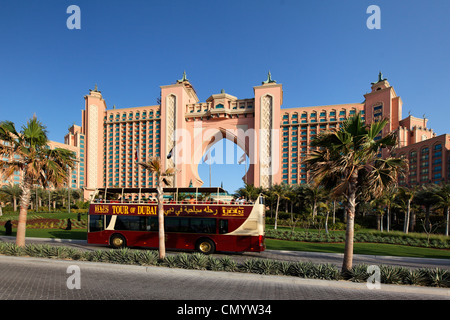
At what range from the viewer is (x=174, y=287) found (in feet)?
29.5

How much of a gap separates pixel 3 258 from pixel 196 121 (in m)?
69.3

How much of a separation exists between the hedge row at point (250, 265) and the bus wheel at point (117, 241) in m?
Result: 4.20

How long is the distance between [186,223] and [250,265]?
664cm

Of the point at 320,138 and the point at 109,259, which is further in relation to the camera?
the point at 109,259

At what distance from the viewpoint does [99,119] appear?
88.7m

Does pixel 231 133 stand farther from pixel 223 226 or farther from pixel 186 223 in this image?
pixel 223 226

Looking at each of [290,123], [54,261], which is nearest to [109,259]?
[54,261]

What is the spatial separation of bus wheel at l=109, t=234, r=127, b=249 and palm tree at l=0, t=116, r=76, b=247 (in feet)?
16.2

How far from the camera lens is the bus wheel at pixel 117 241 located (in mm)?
17375

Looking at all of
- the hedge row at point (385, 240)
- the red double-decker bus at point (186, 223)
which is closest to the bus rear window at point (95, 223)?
the red double-decker bus at point (186, 223)

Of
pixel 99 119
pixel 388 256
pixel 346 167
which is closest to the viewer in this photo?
pixel 346 167
